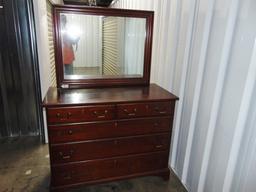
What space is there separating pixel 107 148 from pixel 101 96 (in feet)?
1.51

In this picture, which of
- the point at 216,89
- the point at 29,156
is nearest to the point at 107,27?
the point at 216,89

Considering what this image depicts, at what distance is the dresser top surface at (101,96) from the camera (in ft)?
4.89

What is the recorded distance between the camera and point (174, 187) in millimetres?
1880

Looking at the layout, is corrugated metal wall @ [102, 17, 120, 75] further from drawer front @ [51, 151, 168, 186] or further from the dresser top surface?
drawer front @ [51, 151, 168, 186]

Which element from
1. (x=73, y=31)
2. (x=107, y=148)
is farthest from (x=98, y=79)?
(x=107, y=148)

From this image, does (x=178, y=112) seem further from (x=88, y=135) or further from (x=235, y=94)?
(x=88, y=135)

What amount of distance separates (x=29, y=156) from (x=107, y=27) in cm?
174

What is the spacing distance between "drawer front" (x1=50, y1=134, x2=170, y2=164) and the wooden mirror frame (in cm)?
58

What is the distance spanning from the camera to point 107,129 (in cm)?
161

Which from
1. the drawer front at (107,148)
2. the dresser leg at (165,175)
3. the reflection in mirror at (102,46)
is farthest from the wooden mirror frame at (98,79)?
the dresser leg at (165,175)

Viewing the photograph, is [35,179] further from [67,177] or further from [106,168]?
[106,168]

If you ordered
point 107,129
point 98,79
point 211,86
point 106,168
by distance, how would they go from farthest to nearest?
point 98,79, point 106,168, point 107,129, point 211,86

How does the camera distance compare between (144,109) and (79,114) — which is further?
(144,109)

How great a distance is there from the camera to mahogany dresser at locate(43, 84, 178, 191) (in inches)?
59.3
